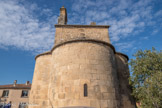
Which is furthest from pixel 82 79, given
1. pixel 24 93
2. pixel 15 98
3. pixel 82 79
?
pixel 15 98

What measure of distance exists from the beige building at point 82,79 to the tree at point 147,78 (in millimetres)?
797

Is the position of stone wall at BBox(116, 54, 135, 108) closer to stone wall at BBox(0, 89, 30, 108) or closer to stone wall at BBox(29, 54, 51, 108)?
stone wall at BBox(29, 54, 51, 108)

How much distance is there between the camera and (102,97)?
629 centimetres

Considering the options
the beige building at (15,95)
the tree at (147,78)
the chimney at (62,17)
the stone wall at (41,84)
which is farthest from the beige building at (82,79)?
the beige building at (15,95)

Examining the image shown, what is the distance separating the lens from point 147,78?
8039 millimetres

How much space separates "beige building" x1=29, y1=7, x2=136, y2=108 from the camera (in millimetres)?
6258

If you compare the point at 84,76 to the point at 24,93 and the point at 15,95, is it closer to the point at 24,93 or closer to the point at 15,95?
the point at 24,93

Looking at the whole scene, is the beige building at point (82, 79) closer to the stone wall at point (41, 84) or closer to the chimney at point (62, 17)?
the stone wall at point (41, 84)

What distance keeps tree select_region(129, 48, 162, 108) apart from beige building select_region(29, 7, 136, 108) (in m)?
0.80

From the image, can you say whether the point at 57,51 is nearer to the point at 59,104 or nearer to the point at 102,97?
the point at 59,104

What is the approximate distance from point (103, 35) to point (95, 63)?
858 cm

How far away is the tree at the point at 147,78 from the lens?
23.8 feet

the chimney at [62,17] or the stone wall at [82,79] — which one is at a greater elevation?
the chimney at [62,17]

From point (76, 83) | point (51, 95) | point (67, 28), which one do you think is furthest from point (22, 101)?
point (76, 83)
